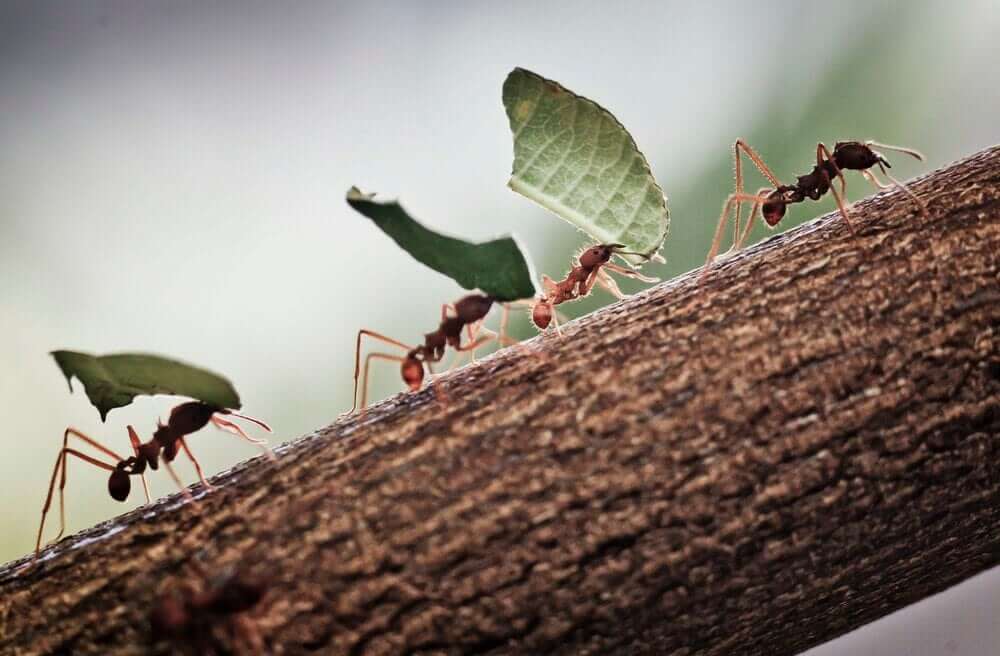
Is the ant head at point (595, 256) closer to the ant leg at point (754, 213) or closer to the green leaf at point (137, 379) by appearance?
the ant leg at point (754, 213)

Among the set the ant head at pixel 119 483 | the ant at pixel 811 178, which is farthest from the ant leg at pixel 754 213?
the ant head at pixel 119 483


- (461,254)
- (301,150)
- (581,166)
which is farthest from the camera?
(301,150)

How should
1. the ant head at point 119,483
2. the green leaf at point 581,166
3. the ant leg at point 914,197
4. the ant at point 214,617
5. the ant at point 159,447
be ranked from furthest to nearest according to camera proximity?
the ant head at point 119,483
the ant at point 159,447
the green leaf at point 581,166
the ant leg at point 914,197
the ant at point 214,617

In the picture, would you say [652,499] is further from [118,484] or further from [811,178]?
[118,484]

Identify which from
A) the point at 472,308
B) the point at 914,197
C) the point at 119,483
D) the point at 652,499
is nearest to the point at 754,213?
the point at 914,197

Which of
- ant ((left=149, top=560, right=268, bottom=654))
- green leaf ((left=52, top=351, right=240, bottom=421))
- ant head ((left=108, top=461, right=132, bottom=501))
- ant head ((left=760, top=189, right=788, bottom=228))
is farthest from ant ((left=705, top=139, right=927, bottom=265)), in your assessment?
ant head ((left=108, top=461, right=132, bottom=501))

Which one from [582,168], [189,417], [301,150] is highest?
[301,150]
